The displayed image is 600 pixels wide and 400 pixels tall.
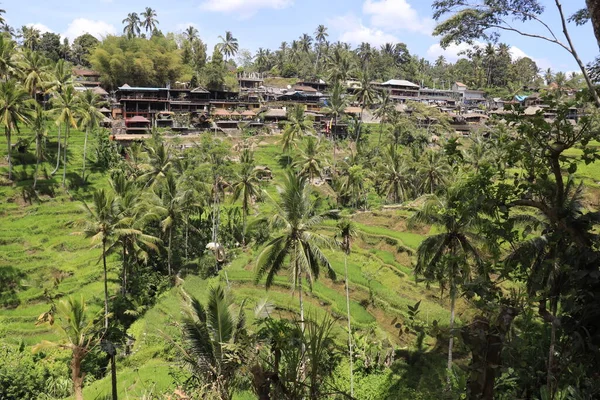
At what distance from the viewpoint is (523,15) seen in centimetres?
882

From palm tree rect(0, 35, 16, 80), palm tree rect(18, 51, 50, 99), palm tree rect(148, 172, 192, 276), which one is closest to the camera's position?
palm tree rect(148, 172, 192, 276)

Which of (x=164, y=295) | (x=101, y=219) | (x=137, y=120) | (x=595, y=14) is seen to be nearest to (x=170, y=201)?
(x=164, y=295)

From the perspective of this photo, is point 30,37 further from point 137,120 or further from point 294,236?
point 294,236

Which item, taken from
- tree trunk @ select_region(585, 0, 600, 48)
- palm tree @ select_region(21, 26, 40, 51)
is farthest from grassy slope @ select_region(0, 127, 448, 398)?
palm tree @ select_region(21, 26, 40, 51)

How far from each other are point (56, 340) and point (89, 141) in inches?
1554

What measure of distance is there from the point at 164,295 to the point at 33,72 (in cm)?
3506

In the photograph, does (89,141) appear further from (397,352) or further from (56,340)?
(397,352)

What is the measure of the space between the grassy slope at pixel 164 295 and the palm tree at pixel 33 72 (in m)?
13.7

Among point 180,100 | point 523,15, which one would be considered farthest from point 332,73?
point 523,15

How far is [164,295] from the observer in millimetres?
34625

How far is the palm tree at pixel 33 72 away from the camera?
50781 mm

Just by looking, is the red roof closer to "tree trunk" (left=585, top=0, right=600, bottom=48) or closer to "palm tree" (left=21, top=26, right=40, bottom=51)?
"palm tree" (left=21, top=26, right=40, bottom=51)

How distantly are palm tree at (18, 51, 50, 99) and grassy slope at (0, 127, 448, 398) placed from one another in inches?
538

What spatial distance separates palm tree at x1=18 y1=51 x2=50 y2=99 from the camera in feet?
167
